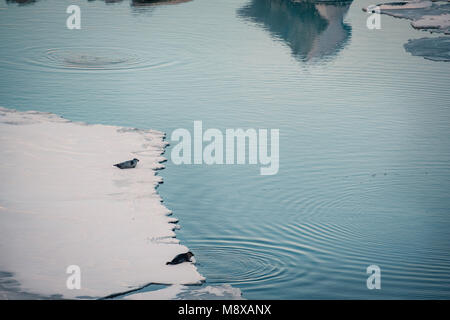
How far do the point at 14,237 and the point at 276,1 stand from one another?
22654 mm

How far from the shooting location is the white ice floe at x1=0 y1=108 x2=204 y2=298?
26.8 ft

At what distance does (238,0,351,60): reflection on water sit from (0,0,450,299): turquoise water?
122 mm

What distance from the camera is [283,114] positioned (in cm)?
1530

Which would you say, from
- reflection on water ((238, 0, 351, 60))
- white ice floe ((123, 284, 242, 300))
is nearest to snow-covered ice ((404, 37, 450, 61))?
reflection on water ((238, 0, 351, 60))

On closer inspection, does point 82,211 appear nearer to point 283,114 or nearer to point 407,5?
point 283,114

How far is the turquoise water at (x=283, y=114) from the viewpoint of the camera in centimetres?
901

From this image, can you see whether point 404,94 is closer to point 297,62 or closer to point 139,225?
point 297,62

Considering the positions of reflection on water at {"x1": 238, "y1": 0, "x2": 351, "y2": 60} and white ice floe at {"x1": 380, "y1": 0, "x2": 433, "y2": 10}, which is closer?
reflection on water at {"x1": 238, "y1": 0, "x2": 351, "y2": 60}

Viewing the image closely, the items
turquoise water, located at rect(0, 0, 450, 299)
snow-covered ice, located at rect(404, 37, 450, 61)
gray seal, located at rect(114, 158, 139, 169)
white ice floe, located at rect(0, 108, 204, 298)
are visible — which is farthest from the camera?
snow-covered ice, located at rect(404, 37, 450, 61)

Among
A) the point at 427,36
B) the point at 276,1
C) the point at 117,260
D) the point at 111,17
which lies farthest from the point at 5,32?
the point at 117,260

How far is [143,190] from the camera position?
10992mm

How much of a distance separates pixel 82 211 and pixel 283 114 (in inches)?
255

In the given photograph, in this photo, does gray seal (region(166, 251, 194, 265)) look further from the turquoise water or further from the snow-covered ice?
the snow-covered ice

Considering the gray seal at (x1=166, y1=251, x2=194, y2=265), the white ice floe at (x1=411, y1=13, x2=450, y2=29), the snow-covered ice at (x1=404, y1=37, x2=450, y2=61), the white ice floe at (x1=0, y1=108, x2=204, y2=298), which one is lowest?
the gray seal at (x1=166, y1=251, x2=194, y2=265)
